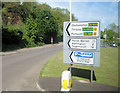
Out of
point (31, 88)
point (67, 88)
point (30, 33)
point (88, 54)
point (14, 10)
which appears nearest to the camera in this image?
point (67, 88)

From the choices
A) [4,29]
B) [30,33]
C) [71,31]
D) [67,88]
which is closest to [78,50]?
[71,31]

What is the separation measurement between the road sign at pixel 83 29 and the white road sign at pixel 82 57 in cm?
97

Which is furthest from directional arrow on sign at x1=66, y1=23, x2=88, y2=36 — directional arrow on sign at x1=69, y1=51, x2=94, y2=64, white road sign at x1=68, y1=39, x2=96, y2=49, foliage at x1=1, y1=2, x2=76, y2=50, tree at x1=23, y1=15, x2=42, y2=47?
tree at x1=23, y1=15, x2=42, y2=47

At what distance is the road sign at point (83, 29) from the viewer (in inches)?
229

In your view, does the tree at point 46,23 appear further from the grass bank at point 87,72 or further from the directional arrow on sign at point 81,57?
the directional arrow on sign at point 81,57

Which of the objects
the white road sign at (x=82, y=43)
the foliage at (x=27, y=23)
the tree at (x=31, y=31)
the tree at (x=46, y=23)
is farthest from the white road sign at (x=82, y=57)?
the tree at (x=46, y=23)

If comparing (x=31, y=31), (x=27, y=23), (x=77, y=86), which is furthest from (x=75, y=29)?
(x=27, y=23)

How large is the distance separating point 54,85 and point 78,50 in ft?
6.82

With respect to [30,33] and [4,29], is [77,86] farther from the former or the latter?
[30,33]

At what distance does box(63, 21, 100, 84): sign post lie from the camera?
5875mm

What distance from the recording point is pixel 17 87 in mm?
5406

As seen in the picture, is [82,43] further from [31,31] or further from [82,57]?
[31,31]

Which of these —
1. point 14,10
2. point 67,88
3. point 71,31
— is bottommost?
point 67,88

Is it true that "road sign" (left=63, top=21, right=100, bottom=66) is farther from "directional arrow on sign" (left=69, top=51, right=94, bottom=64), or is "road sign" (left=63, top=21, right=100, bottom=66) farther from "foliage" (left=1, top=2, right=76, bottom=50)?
"foliage" (left=1, top=2, right=76, bottom=50)
